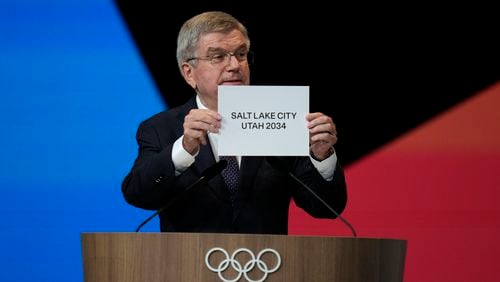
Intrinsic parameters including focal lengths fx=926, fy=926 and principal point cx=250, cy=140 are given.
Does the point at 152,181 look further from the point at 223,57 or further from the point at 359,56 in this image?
the point at 359,56

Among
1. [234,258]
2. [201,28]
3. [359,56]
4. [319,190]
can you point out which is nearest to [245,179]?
[319,190]

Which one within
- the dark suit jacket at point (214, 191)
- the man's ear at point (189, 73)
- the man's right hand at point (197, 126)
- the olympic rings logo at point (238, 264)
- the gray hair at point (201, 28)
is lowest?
the olympic rings logo at point (238, 264)

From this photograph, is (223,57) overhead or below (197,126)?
overhead

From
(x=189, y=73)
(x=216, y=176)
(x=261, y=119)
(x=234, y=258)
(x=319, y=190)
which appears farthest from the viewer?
(x=189, y=73)

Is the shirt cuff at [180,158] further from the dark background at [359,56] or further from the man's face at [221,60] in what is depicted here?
the dark background at [359,56]

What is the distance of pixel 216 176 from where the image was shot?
278 centimetres

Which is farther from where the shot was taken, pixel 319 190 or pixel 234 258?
pixel 319 190

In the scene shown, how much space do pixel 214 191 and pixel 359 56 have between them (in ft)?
4.05

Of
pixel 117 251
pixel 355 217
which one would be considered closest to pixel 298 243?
pixel 117 251

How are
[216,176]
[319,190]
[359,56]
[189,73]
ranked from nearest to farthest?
[319,190] → [216,176] → [189,73] → [359,56]

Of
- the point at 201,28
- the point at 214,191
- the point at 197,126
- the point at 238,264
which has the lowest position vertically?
the point at 238,264

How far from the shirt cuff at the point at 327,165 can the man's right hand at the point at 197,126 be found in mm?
347

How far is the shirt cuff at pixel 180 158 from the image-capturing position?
2545 millimetres

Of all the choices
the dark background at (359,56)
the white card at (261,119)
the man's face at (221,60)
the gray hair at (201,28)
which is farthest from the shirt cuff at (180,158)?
the dark background at (359,56)
